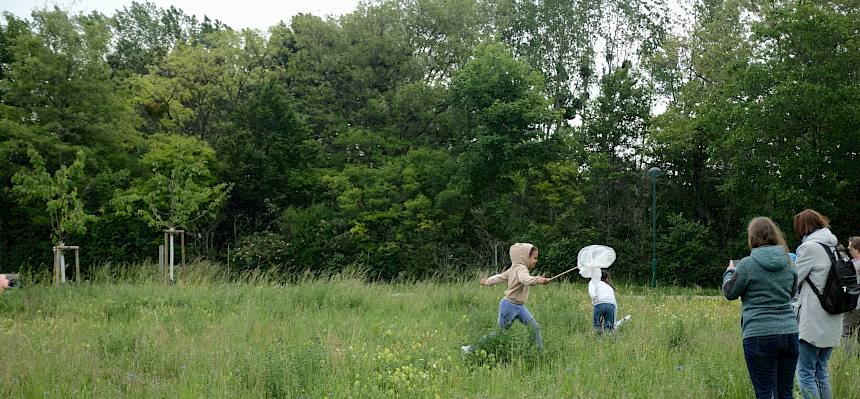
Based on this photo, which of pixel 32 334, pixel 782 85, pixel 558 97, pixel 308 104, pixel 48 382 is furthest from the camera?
pixel 558 97

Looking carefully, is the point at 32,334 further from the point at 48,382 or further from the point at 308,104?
the point at 308,104

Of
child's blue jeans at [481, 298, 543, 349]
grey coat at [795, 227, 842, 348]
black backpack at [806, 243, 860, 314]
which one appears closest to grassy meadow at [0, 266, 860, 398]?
child's blue jeans at [481, 298, 543, 349]

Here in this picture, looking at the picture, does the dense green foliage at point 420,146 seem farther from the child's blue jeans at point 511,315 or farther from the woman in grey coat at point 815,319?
the woman in grey coat at point 815,319

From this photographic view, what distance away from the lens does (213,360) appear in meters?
8.08

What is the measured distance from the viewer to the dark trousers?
18.4 ft

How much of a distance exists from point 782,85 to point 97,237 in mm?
26698

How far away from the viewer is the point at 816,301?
632 cm

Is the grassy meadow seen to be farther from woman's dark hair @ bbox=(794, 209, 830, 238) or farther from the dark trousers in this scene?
woman's dark hair @ bbox=(794, 209, 830, 238)

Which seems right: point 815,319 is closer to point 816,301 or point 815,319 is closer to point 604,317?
point 816,301

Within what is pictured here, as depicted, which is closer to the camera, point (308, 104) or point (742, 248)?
point (742, 248)

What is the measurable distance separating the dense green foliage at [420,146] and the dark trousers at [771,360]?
19.2 meters

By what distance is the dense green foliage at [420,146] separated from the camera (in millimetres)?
24672

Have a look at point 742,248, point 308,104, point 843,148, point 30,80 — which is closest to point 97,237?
point 30,80

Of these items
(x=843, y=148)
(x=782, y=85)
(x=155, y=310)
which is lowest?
(x=155, y=310)
